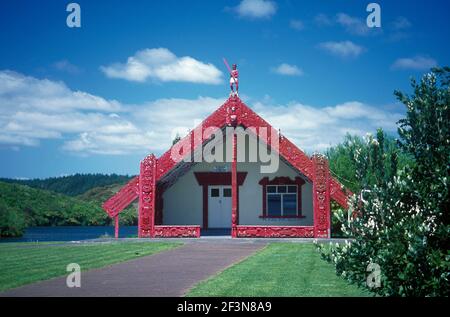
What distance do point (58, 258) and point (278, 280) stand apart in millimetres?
7971

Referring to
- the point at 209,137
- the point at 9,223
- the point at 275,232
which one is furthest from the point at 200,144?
the point at 9,223

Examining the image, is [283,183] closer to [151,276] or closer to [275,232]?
[275,232]

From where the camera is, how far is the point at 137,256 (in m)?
15.4

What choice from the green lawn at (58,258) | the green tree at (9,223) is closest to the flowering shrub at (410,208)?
the green lawn at (58,258)

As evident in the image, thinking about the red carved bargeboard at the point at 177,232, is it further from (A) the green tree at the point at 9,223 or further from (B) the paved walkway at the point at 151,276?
(A) the green tree at the point at 9,223

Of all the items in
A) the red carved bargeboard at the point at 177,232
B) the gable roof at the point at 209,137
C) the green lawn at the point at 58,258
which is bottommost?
the green lawn at the point at 58,258

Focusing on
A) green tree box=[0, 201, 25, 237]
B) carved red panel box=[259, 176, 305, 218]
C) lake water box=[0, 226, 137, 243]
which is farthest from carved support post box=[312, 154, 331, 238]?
green tree box=[0, 201, 25, 237]

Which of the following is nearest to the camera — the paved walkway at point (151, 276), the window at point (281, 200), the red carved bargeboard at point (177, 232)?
the paved walkway at point (151, 276)

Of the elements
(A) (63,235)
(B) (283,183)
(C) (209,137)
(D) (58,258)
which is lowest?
(A) (63,235)

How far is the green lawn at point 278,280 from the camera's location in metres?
8.79

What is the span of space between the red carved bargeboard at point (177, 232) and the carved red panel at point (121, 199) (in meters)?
1.92

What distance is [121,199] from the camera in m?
21.9

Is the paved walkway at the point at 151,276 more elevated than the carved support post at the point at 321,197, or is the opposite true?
the carved support post at the point at 321,197
